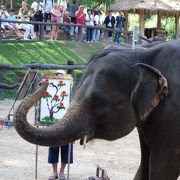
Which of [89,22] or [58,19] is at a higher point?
[58,19]

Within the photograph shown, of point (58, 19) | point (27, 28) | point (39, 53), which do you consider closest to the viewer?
point (39, 53)

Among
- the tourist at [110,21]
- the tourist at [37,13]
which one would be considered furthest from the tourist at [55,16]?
the tourist at [110,21]

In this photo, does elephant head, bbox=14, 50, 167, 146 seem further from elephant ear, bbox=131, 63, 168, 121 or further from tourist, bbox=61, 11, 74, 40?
tourist, bbox=61, 11, 74, 40

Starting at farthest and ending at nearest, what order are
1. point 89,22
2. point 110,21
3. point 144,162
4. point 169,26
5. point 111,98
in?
1. point 169,26
2. point 110,21
3. point 89,22
4. point 144,162
5. point 111,98

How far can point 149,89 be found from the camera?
4.56 metres

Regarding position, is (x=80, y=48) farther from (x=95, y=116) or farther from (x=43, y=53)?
(x=95, y=116)

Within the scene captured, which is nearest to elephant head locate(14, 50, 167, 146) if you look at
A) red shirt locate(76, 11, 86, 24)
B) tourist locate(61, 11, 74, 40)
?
tourist locate(61, 11, 74, 40)

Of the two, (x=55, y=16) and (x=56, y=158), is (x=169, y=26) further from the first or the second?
(x=56, y=158)

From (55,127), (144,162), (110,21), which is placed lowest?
(110,21)

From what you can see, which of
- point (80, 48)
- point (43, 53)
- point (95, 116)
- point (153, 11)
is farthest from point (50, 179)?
point (153, 11)

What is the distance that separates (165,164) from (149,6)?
29.0 metres

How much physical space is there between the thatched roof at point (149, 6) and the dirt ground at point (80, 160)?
2221 centimetres

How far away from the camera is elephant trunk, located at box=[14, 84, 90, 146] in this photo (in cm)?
434

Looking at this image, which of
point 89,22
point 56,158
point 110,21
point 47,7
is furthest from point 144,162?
point 110,21
